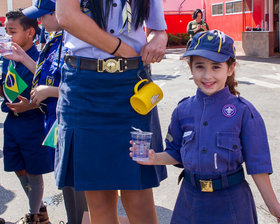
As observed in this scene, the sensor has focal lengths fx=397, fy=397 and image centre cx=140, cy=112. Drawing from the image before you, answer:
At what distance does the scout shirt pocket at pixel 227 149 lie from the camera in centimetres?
194

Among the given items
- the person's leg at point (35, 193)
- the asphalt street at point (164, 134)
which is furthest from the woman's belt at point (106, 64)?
the person's leg at point (35, 193)

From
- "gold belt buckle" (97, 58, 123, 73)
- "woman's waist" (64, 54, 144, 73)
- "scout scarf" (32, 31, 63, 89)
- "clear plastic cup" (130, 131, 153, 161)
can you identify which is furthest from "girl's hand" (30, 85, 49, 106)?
"clear plastic cup" (130, 131, 153, 161)

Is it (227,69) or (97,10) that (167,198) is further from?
(97,10)

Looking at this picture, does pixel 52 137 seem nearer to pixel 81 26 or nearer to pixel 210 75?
pixel 81 26

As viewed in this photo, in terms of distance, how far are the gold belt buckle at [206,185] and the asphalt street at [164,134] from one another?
26.2 inches

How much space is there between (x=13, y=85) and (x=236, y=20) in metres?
16.9

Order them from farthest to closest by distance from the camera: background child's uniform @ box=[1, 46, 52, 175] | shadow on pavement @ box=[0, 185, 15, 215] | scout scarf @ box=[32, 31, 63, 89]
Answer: shadow on pavement @ box=[0, 185, 15, 215] < background child's uniform @ box=[1, 46, 52, 175] < scout scarf @ box=[32, 31, 63, 89]

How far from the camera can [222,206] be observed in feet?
6.55

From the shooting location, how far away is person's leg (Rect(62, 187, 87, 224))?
9.46 feet

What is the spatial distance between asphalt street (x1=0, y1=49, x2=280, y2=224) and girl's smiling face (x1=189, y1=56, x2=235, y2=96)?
0.22 metres

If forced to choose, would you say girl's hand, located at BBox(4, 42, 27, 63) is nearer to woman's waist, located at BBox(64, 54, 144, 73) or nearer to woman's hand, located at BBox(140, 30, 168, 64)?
woman's waist, located at BBox(64, 54, 144, 73)

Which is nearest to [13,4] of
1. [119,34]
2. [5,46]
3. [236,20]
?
[236,20]

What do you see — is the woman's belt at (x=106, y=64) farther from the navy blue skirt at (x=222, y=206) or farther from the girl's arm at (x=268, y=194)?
the girl's arm at (x=268, y=194)

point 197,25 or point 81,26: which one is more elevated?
point 197,25
